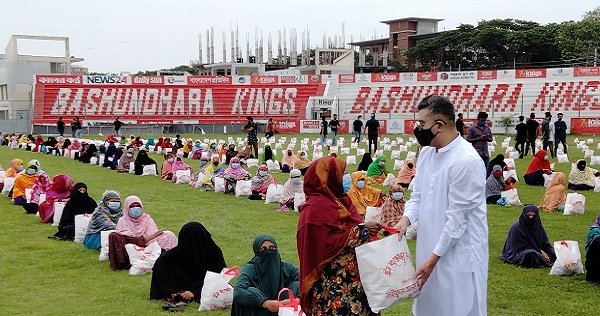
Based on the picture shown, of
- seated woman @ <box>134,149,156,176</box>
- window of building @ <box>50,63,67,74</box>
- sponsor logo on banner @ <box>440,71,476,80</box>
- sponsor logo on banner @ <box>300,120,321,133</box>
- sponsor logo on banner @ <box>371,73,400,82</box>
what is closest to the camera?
seated woman @ <box>134,149,156,176</box>

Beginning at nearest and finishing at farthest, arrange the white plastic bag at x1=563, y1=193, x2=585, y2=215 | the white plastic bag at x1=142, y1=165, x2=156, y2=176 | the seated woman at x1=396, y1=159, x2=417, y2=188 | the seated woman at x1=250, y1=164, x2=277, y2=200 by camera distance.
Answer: the white plastic bag at x1=563, y1=193, x2=585, y2=215, the seated woman at x1=250, y1=164, x2=277, y2=200, the seated woman at x1=396, y1=159, x2=417, y2=188, the white plastic bag at x1=142, y1=165, x2=156, y2=176

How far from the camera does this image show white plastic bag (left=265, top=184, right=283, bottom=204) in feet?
38.0

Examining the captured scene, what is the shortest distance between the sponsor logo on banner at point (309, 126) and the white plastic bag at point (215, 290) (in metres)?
30.4

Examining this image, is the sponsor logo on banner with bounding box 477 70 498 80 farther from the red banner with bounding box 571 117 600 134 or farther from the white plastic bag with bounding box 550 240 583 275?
the white plastic bag with bounding box 550 240 583 275

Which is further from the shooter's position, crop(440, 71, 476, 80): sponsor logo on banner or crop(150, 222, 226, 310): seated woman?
crop(440, 71, 476, 80): sponsor logo on banner

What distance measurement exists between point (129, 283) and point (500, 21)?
5405cm

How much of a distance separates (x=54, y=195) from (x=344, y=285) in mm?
8107

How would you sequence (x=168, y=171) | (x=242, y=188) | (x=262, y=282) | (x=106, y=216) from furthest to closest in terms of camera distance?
(x=168, y=171)
(x=242, y=188)
(x=106, y=216)
(x=262, y=282)

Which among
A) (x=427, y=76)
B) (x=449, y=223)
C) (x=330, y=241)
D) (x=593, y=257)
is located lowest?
(x=593, y=257)

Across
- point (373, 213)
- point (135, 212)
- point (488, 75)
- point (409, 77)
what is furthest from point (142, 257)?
point (409, 77)

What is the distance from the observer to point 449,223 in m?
2.96

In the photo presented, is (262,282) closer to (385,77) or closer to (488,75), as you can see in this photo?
(488,75)

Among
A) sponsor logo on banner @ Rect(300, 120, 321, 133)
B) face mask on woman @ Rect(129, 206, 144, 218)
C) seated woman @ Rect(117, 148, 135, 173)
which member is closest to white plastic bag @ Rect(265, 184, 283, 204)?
face mask on woman @ Rect(129, 206, 144, 218)

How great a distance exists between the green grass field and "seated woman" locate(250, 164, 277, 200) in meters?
0.31
